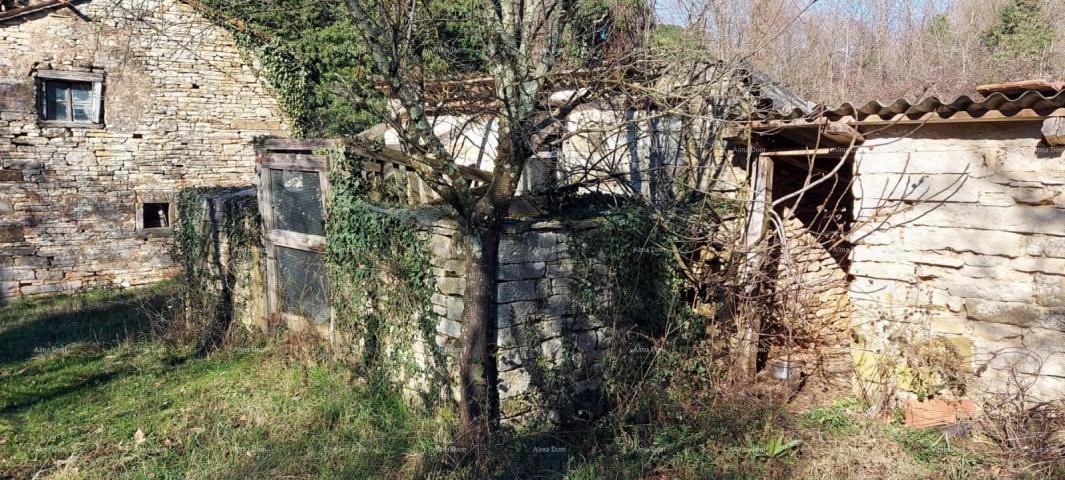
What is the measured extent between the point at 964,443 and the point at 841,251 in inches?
133

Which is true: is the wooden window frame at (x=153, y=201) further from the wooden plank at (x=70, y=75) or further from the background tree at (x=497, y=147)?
the background tree at (x=497, y=147)

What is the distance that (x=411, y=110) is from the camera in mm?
4387

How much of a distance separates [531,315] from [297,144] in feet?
11.8

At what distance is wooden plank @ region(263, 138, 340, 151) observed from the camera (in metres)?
6.76

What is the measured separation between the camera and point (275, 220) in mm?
7680

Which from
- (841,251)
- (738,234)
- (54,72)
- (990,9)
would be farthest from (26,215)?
(990,9)

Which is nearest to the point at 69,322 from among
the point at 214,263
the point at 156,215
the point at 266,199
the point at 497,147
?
the point at 214,263

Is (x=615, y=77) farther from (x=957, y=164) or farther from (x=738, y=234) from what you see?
(x=957, y=164)

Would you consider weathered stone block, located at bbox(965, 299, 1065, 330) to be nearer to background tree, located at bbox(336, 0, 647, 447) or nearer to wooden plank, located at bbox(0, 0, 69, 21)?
background tree, located at bbox(336, 0, 647, 447)

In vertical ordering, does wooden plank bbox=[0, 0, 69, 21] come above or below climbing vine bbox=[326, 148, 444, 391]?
above

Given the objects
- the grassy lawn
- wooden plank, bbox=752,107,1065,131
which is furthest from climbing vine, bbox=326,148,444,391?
wooden plank, bbox=752,107,1065,131

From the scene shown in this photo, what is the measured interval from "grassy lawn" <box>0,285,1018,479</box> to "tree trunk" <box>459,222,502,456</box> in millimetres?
260

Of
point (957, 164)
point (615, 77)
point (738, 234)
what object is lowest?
point (738, 234)

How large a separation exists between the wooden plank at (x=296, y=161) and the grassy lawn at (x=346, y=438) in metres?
2.14
